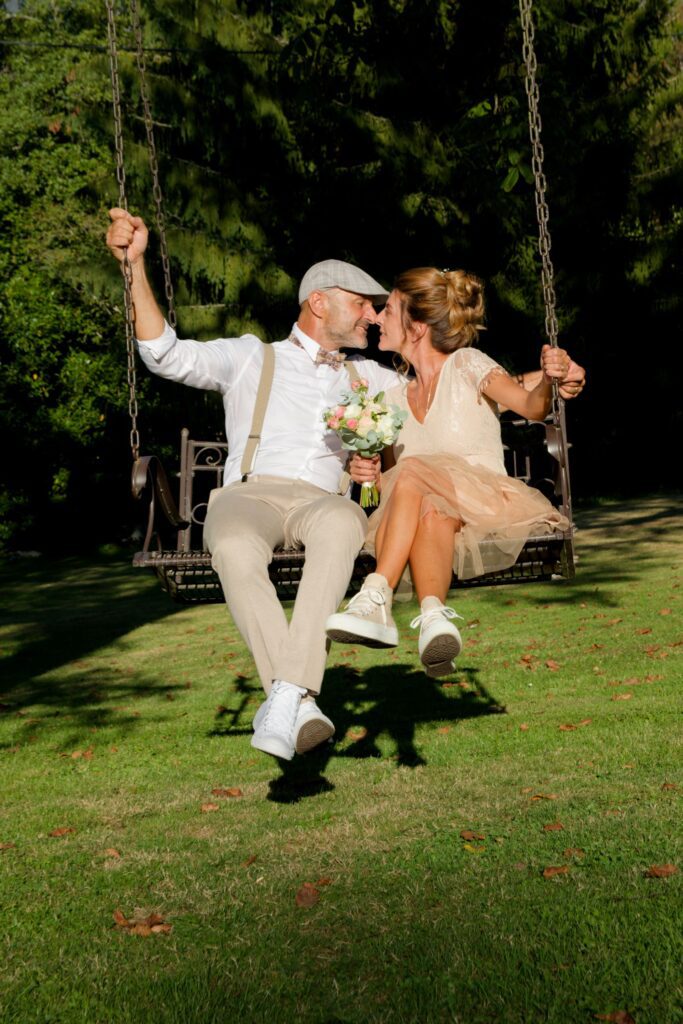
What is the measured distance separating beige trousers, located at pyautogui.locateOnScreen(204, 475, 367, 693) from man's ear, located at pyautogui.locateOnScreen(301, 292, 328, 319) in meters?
0.96

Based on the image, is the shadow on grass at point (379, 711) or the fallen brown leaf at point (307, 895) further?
the shadow on grass at point (379, 711)

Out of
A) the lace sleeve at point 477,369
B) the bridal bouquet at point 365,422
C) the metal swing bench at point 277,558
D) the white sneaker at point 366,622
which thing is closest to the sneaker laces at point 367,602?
the white sneaker at point 366,622

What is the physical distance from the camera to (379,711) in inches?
267

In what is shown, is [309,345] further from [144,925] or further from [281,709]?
[144,925]

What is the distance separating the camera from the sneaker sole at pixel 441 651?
387 centimetres

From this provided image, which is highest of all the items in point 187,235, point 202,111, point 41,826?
point 202,111

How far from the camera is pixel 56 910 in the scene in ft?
12.4

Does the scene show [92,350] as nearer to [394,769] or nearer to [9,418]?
[9,418]

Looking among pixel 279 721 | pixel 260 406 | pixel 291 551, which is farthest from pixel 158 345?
pixel 279 721

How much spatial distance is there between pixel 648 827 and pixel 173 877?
1.60 m

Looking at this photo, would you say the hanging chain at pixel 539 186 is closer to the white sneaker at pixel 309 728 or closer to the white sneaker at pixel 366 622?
the white sneaker at pixel 366 622

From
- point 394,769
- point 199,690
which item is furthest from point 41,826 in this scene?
point 199,690

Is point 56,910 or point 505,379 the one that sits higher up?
point 505,379

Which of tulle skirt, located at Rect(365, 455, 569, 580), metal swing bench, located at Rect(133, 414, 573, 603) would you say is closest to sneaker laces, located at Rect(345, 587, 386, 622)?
metal swing bench, located at Rect(133, 414, 573, 603)
